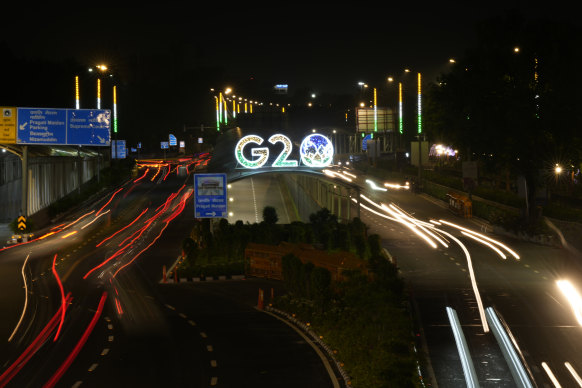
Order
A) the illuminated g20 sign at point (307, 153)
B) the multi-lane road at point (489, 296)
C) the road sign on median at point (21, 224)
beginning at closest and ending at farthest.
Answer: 1. the multi-lane road at point (489, 296)
2. the illuminated g20 sign at point (307, 153)
3. the road sign on median at point (21, 224)

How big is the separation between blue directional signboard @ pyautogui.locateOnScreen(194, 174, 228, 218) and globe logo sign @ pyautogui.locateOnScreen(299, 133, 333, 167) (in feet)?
23.6

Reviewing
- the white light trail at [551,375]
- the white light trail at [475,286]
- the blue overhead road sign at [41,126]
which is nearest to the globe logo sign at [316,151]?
the white light trail at [475,286]

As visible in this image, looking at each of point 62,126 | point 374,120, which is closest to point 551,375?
point 62,126

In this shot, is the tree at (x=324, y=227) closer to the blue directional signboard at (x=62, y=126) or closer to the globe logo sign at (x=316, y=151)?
the globe logo sign at (x=316, y=151)

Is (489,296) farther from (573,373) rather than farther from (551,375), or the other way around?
(551,375)

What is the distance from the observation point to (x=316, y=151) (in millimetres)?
42781

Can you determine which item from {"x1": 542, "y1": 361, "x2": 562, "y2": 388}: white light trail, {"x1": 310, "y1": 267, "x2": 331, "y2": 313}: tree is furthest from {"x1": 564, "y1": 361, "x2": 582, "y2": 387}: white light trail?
{"x1": 310, "y1": 267, "x2": 331, "y2": 313}: tree

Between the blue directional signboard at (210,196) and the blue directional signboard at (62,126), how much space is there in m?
16.5

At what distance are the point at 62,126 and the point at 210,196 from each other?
58.2 ft

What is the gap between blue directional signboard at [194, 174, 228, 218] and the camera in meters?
37.2

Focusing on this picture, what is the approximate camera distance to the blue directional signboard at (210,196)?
3722cm

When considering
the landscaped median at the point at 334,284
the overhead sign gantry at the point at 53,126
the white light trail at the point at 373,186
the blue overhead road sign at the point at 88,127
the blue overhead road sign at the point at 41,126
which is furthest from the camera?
the white light trail at the point at 373,186

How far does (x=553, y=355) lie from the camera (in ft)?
60.2

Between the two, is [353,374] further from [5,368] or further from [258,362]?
[5,368]
